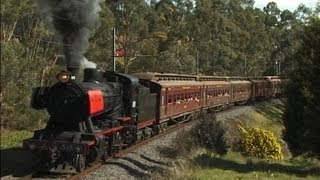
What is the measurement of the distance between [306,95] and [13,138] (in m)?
10.3

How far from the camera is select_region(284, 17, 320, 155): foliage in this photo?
1516 centimetres

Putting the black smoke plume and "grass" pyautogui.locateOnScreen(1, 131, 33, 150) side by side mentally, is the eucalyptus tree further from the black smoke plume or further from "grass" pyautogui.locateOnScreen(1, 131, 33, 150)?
the black smoke plume

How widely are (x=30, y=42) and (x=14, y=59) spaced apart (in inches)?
461

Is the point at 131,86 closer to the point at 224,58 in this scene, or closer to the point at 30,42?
the point at 30,42

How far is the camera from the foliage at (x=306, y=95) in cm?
1516

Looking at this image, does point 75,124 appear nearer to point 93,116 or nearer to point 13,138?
point 93,116

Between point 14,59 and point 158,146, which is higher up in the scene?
point 14,59

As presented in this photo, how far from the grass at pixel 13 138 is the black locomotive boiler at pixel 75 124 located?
3145 millimetres

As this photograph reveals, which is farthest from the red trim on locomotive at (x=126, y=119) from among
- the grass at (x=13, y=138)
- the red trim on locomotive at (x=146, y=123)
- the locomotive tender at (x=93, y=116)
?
the grass at (x=13, y=138)

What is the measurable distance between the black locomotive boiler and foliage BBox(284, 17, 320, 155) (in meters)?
5.48

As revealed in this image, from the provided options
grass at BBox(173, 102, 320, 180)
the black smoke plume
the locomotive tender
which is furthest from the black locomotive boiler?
grass at BBox(173, 102, 320, 180)

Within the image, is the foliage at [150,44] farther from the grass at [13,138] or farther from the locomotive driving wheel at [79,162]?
the locomotive driving wheel at [79,162]

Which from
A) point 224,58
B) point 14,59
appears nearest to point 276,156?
point 14,59

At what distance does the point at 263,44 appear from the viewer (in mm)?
94250
